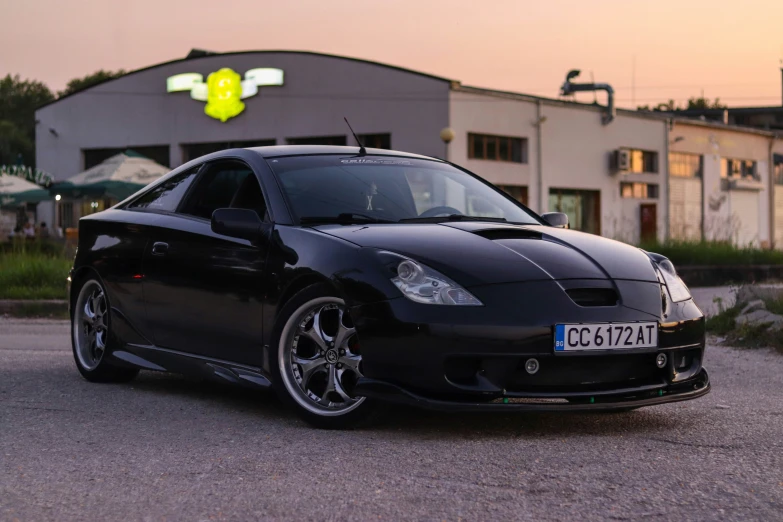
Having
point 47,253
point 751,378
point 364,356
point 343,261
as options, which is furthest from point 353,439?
point 47,253

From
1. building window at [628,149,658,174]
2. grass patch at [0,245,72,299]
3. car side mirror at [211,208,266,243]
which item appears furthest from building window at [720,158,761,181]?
car side mirror at [211,208,266,243]

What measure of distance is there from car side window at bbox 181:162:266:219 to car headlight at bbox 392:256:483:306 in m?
1.41

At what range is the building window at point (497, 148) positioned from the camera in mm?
38875

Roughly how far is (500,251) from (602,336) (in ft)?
1.92

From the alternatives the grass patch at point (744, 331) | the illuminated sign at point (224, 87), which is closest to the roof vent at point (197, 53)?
the illuminated sign at point (224, 87)

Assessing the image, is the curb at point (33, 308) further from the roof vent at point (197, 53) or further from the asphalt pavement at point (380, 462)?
the roof vent at point (197, 53)

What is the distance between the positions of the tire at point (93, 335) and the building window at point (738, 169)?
46.8 metres

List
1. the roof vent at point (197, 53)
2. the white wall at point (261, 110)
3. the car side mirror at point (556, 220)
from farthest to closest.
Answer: the roof vent at point (197, 53) → the white wall at point (261, 110) → the car side mirror at point (556, 220)

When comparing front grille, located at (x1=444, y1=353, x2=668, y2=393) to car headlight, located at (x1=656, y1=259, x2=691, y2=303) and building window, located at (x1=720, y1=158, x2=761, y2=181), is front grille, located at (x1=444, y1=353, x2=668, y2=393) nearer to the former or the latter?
car headlight, located at (x1=656, y1=259, x2=691, y2=303)

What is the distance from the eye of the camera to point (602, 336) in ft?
15.2

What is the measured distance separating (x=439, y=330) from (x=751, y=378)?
10.9 feet

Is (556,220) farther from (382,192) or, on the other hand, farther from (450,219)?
(382,192)

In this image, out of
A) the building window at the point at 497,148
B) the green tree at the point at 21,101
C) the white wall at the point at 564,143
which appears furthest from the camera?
the green tree at the point at 21,101

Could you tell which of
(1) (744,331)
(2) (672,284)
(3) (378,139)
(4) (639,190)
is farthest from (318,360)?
(4) (639,190)
